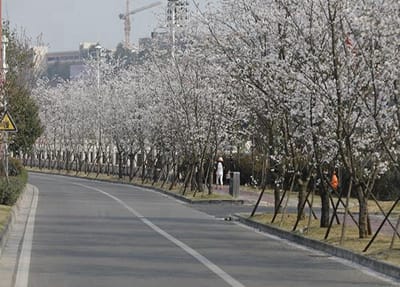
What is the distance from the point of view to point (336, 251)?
21.3 meters

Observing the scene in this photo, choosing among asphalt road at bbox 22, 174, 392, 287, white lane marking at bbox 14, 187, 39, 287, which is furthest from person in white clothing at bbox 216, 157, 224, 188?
white lane marking at bbox 14, 187, 39, 287

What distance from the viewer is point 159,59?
56.2 meters

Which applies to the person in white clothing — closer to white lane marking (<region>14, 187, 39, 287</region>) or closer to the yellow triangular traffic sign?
white lane marking (<region>14, 187, 39, 287</region>)

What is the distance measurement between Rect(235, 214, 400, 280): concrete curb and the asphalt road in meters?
0.27

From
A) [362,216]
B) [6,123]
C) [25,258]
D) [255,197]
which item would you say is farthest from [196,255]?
[255,197]

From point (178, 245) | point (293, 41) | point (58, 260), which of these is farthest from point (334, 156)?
point (58, 260)

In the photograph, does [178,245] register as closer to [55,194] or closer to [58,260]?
[58,260]

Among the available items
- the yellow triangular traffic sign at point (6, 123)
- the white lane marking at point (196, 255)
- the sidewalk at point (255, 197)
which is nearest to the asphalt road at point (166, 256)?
the white lane marking at point (196, 255)

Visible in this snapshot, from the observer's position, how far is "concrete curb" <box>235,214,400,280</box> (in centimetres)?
1781

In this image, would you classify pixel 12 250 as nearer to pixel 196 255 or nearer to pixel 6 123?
pixel 196 255

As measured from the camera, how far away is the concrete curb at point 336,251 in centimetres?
1781

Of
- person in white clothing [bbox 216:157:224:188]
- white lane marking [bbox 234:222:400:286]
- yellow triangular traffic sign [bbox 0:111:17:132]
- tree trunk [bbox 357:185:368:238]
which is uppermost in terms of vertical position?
yellow triangular traffic sign [bbox 0:111:17:132]

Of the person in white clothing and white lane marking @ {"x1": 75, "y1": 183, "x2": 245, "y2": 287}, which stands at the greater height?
the person in white clothing

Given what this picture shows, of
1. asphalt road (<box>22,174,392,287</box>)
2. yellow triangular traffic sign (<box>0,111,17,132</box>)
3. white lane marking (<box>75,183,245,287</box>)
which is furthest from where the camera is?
yellow triangular traffic sign (<box>0,111,17,132</box>)
